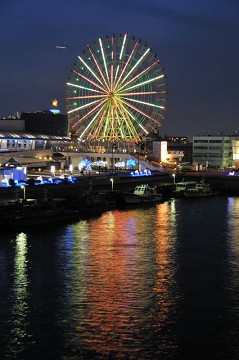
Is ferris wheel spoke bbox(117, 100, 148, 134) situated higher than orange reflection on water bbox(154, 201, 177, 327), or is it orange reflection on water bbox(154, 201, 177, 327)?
ferris wheel spoke bbox(117, 100, 148, 134)

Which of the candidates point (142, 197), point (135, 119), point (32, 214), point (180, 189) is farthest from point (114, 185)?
point (32, 214)

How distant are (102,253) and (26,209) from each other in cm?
1171

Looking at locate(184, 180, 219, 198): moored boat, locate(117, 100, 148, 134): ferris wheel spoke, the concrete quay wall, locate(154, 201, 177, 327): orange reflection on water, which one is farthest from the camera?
locate(117, 100, 148, 134): ferris wheel spoke

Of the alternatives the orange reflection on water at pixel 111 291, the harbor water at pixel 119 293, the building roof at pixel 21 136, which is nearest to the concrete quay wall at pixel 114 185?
the harbor water at pixel 119 293

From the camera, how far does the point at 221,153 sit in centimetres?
13912

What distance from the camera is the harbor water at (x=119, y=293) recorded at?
920 inches

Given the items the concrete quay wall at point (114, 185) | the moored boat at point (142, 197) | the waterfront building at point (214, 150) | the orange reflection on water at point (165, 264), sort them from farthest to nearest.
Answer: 1. the waterfront building at point (214, 150)
2. the moored boat at point (142, 197)
3. the concrete quay wall at point (114, 185)
4. the orange reflection on water at point (165, 264)

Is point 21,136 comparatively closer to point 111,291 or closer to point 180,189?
point 180,189

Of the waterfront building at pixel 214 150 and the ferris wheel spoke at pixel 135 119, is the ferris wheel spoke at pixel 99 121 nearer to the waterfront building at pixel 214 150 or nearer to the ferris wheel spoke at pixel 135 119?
the ferris wheel spoke at pixel 135 119

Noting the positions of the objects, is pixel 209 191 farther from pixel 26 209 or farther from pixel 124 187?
pixel 26 209

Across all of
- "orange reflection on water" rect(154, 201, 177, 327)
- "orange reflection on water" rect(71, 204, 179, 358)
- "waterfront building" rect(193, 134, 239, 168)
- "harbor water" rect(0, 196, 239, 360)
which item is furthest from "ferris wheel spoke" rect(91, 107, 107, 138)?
"harbor water" rect(0, 196, 239, 360)

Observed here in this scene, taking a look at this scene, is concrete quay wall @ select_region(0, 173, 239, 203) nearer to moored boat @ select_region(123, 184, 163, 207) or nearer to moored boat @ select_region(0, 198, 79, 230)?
moored boat @ select_region(123, 184, 163, 207)

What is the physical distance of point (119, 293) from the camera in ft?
97.1

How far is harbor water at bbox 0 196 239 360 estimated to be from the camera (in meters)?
23.4
